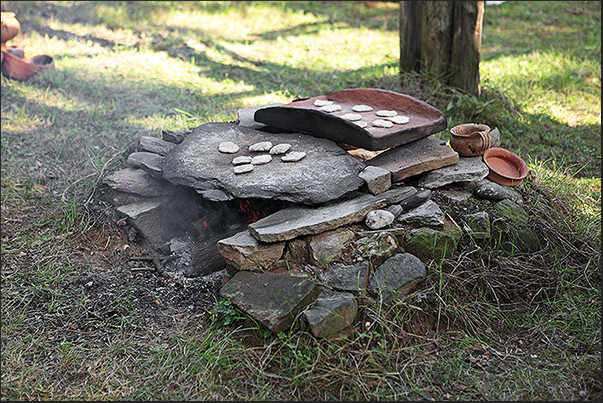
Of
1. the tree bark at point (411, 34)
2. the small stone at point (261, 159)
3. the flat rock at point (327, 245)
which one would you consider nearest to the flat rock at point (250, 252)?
the flat rock at point (327, 245)

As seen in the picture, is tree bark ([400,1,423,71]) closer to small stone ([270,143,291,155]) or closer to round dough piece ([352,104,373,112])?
round dough piece ([352,104,373,112])

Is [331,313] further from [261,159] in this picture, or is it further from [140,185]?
[140,185]

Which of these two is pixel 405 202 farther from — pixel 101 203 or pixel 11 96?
pixel 11 96

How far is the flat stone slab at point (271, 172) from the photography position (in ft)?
9.62

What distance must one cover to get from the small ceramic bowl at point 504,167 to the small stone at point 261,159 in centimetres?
153

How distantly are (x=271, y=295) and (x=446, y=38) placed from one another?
3.86 metres

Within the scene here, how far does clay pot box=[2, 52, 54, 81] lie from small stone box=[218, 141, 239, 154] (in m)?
3.85

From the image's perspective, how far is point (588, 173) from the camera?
14.1 ft

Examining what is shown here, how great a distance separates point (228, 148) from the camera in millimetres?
3438

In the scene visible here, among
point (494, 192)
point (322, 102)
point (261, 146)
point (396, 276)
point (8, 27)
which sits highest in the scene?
→ point (8, 27)

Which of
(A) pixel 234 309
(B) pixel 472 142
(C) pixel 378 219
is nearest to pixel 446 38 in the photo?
(B) pixel 472 142

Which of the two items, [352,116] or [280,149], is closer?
[280,149]

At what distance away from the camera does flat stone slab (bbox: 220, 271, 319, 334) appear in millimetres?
2434

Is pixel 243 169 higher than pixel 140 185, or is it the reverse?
pixel 243 169
